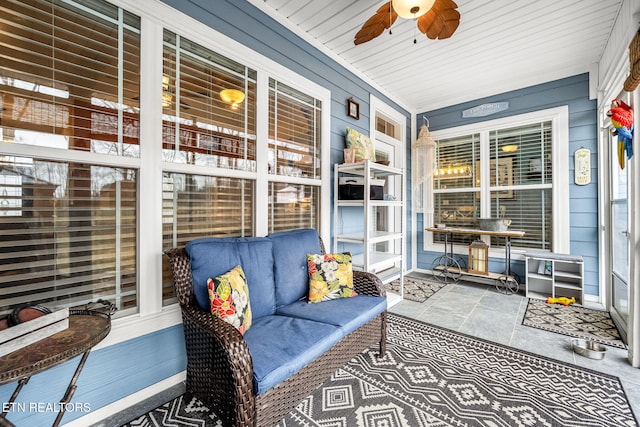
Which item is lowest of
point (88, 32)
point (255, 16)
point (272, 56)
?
point (88, 32)

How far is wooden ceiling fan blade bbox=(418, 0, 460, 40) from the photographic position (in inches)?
75.4

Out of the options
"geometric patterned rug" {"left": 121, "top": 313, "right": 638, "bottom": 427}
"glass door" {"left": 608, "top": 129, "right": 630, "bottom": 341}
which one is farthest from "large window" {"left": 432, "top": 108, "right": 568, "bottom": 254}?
"geometric patterned rug" {"left": 121, "top": 313, "right": 638, "bottom": 427}

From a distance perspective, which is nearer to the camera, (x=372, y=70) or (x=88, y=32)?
(x=88, y=32)

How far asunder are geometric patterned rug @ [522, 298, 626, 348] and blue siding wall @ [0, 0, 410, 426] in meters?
2.48

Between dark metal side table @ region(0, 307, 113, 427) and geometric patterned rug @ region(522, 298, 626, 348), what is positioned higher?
dark metal side table @ region(0, 307, 113, 427)

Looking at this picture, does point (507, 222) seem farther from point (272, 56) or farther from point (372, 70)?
point (272, 56)

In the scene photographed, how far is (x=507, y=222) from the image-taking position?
3.91m

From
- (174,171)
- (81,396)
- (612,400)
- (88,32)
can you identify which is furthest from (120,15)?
(612,400)

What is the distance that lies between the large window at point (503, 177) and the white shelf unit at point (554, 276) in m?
0.31

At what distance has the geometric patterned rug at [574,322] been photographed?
101 inches

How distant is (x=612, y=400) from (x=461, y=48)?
3247 mm

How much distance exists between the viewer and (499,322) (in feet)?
9.41

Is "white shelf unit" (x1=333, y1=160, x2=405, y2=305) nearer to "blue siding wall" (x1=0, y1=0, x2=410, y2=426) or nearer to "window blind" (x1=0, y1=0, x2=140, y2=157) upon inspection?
"blue siding wall" (x1=0, y1=0, x2=410, y2=426)

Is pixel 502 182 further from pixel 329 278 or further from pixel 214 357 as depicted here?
pixel 214 357
